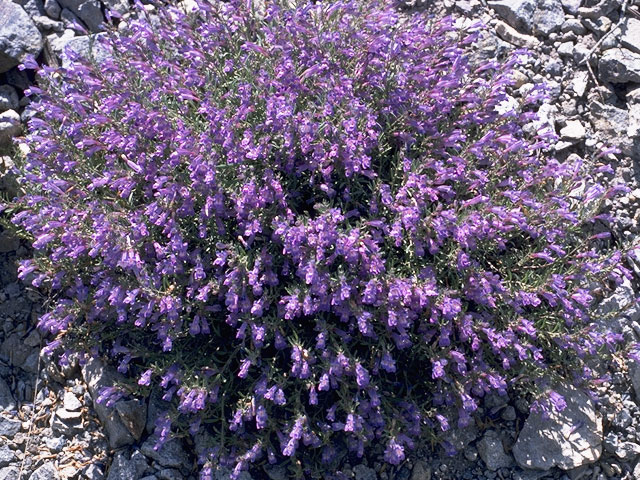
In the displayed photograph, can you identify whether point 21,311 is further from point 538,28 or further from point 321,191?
point 538,28

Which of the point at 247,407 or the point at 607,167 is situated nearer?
the point at 247,407

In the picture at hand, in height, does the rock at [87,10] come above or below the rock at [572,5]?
below

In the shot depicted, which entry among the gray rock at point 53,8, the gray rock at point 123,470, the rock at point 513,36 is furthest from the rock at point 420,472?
the gray rock at point 53,8

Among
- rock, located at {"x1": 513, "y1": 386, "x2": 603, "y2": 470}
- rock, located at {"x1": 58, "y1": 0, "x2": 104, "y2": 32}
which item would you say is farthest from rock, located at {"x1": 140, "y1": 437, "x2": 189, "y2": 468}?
rock, located at {"x1": 58, "y1": 0, "x2": 104, "y2": 32}

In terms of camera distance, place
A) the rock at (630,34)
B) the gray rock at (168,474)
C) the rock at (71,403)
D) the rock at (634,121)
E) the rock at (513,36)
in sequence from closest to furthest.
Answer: the gray rock at (168,474)
the rock at (71,403)
the rock at (634,121)
the rock at (630,34)
the rock at (513,36)

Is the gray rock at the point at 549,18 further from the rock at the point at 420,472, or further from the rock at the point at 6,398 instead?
the rock at the point at 6,398

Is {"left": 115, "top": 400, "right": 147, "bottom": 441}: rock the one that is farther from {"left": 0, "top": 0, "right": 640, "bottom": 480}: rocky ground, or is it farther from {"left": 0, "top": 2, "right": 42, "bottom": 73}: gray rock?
{"left": 0, "top": 2, "right": 42, "bottom": 73}: gray rock

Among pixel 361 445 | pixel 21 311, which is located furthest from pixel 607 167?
pixel 21 311
